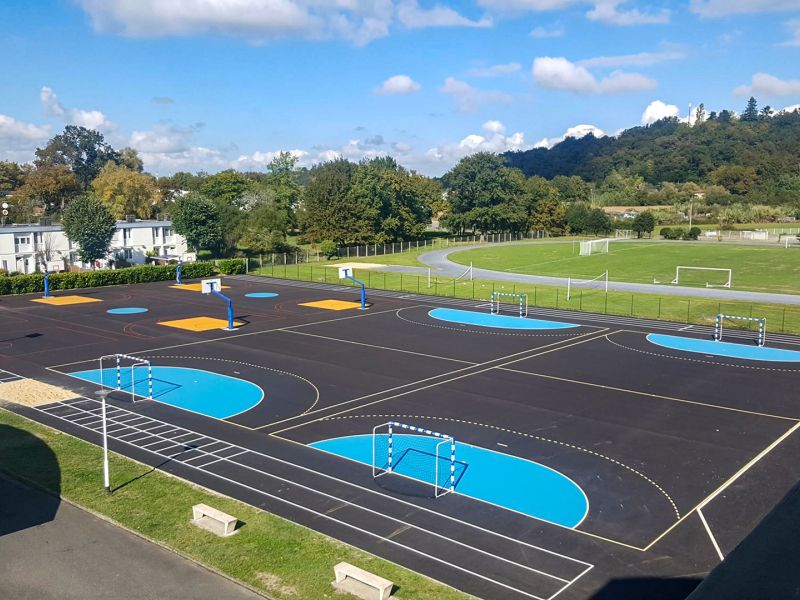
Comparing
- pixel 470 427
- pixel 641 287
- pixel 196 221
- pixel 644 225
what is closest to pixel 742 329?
pixel 641 287

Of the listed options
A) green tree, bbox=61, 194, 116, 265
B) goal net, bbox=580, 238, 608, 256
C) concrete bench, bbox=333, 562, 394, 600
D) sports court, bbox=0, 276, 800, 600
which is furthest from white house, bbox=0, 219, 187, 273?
concrete bench, bbox=333, 562, 394, 600

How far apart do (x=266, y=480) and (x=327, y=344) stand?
61.5 ft

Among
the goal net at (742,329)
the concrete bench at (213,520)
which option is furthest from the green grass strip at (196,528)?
the goal net at (742,329)

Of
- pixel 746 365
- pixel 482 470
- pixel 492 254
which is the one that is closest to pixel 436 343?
pixel 746 365

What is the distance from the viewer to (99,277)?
60531 millimetres

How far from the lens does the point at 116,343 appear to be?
3753 cm

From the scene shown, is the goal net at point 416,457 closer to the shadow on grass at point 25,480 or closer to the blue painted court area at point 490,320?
the shadow on grass at point 25,480

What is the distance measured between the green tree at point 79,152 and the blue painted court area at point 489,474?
16003 centimetres

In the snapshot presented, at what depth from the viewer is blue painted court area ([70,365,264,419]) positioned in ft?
86.9

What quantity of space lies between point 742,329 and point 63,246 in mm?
64003

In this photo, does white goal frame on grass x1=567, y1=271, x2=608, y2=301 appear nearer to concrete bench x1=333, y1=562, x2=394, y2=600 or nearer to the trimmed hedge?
the trimmed hedge

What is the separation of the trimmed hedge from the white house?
11.5 m

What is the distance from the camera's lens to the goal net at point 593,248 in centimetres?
9521

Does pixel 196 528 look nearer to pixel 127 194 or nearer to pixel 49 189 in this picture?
pixel 127 194
